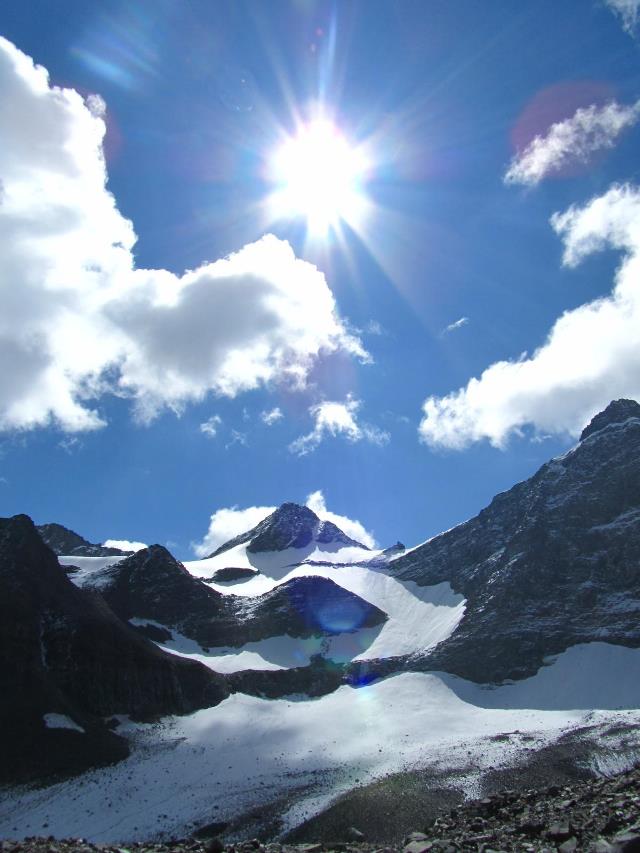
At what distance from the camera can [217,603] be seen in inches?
5148

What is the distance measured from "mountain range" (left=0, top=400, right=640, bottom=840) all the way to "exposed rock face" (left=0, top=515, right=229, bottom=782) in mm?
210

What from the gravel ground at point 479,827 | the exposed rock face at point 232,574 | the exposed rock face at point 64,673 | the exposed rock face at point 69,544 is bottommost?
the gravel ground at point 479,827

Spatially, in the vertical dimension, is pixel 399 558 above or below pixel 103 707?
above

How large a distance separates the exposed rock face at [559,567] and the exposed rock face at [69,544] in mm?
89697

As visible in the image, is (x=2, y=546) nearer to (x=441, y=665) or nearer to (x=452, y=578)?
(x=441, y=665)

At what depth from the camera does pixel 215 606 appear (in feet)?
423

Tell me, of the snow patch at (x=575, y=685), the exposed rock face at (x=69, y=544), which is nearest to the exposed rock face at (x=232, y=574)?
the exposed rock face at (x=69, y=544)

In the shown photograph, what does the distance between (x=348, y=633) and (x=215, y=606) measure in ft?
88.6

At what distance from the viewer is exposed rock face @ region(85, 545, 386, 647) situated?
12244 centimetres

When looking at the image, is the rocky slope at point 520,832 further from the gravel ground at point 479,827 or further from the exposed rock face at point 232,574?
the exposed rock face at point 232,574

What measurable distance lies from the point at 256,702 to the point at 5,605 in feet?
113

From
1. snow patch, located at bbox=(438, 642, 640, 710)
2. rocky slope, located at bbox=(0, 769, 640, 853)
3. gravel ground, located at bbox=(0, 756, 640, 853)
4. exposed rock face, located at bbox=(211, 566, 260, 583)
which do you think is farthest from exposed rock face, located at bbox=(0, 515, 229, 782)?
exposed rock face, located at bbox=(211, 566, 260, 583)

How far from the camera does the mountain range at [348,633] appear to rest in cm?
7388

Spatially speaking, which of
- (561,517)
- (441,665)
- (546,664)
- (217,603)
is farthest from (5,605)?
(561,517)
